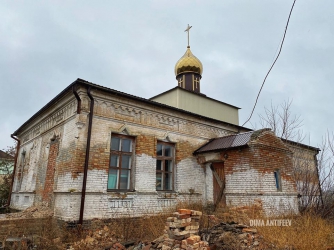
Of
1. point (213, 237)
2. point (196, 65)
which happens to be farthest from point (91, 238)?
point (196, 65)

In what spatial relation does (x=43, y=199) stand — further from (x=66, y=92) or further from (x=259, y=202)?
(x=259, y=202)

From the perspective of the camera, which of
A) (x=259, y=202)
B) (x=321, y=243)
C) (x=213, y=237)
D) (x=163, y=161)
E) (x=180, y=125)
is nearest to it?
(x=321, y=243)

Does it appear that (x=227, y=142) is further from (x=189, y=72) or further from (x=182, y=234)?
(x=189, y=72)

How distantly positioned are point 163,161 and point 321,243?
543 centimetres

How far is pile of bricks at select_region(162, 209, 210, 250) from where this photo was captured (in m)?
5.27

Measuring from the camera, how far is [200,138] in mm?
10836

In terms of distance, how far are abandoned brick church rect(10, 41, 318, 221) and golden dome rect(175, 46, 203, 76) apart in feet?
18.1

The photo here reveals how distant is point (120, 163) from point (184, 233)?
142 inches

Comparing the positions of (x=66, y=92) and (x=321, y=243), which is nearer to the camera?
(x=321, y=243)

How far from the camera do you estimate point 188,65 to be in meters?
15.7

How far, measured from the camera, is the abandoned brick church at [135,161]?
755 cm

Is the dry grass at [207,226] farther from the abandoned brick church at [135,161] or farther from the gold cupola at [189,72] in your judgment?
the gold cupola at [189,72]

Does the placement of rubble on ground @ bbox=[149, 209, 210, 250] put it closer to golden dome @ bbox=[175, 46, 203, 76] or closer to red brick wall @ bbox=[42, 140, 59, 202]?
red brick wall @ bbox=[42, 140, 59, 202]

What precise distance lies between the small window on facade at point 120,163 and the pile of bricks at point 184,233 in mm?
2992
